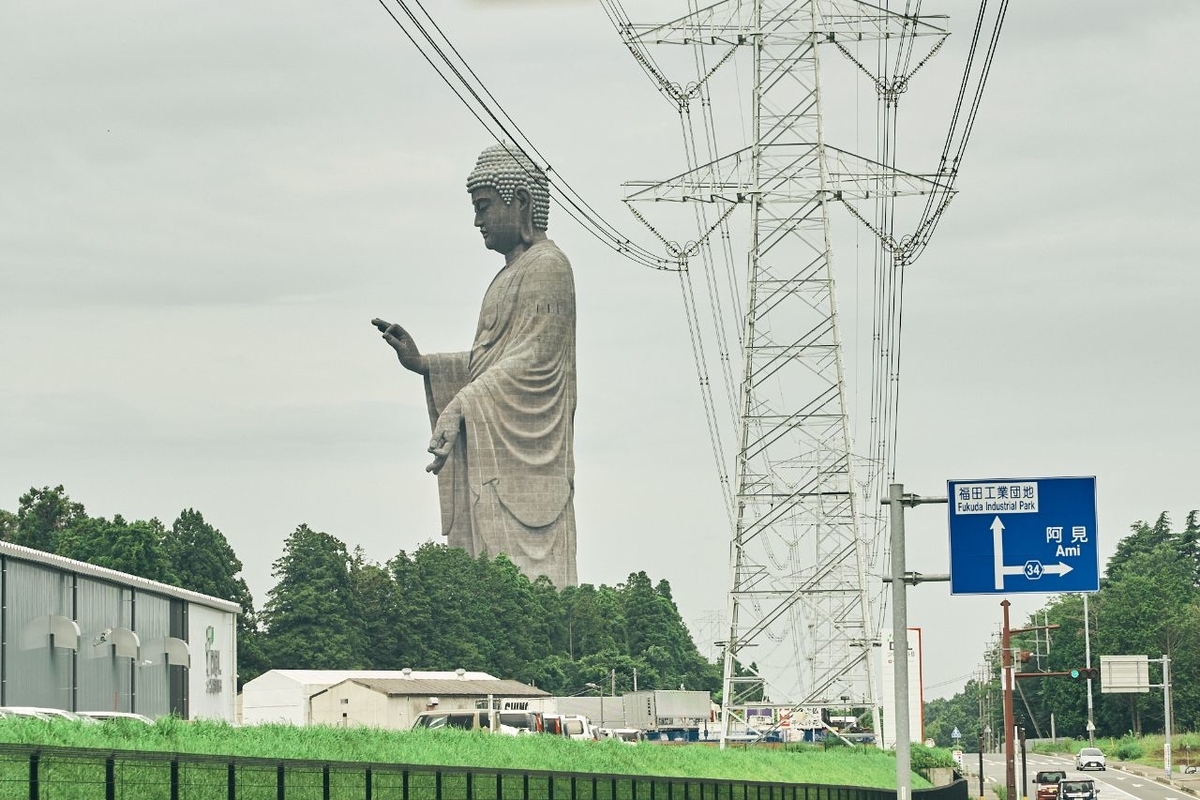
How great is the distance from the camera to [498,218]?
168 meters

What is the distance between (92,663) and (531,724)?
13.1 meters

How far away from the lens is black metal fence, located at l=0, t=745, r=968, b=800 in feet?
48.5

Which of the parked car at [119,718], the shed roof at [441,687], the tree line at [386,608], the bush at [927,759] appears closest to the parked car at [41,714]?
the parked car at [119,718]

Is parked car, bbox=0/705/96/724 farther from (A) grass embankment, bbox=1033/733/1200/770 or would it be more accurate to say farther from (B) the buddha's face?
(B) the buddha's face

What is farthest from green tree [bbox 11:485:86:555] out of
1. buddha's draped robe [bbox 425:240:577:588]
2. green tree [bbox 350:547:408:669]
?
buddha's draped robe [bbox 425:240:577:588]

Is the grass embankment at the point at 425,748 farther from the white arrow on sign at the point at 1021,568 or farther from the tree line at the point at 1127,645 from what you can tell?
the tree line at the point at 1127,645

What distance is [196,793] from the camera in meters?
16.7

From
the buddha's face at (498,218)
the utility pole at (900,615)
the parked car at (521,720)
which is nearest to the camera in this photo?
the utility pole at (900,615)

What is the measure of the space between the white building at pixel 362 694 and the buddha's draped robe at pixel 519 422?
59.6 meters

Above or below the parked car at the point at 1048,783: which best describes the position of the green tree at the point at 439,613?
above

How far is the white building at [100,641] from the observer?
4669 centimetres

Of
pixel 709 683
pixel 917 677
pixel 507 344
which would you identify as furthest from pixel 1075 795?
pixel 709 683

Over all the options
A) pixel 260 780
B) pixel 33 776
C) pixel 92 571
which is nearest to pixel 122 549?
pixel 92 571

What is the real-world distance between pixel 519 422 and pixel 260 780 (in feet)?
488
